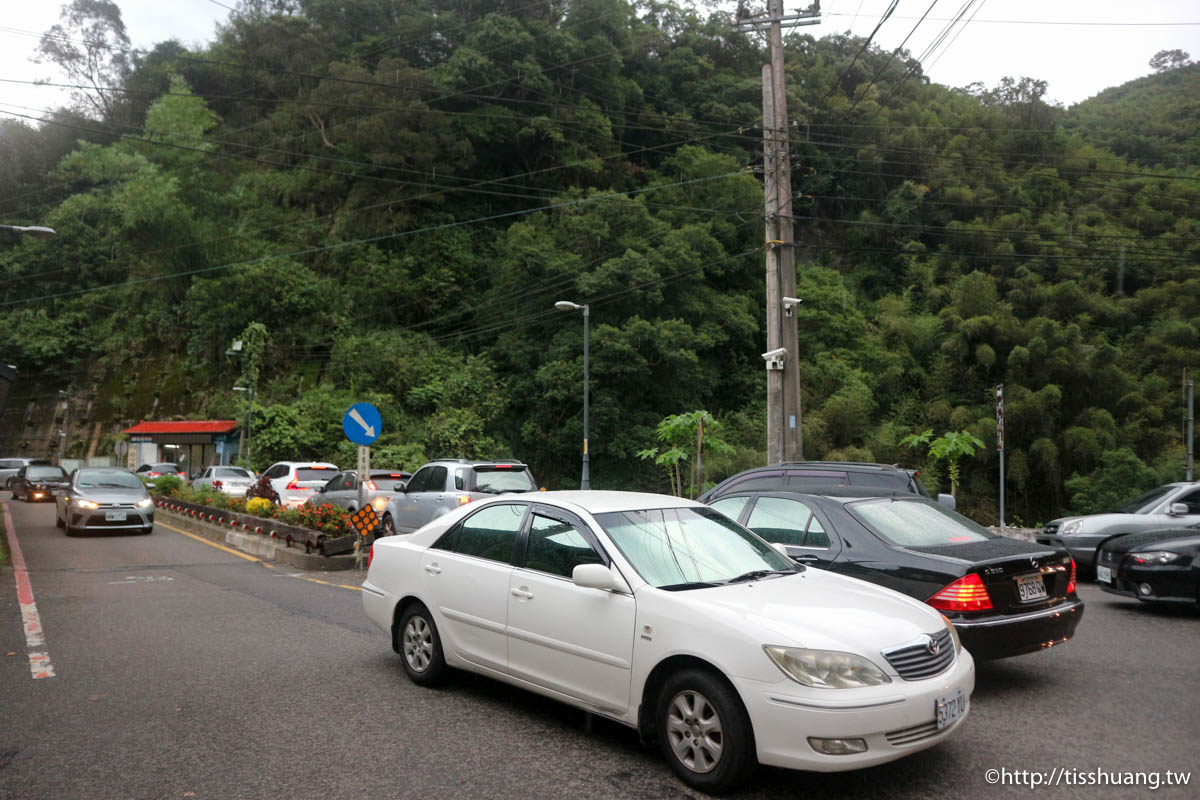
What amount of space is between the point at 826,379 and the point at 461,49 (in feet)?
92.3

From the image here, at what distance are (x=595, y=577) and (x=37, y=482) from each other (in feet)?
123

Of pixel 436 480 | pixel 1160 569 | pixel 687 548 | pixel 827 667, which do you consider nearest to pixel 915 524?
pixel 687 548

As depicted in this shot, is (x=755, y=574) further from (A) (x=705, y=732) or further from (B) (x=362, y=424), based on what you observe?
(B) (x=362, y=424)

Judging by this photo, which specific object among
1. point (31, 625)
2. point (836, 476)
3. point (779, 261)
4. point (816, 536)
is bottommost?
point (31, 625)

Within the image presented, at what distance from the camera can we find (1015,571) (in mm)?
6184

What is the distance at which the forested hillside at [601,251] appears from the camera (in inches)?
1312

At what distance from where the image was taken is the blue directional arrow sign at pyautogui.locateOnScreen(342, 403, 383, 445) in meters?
13.2

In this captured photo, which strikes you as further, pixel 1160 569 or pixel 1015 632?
pixel 1160 569

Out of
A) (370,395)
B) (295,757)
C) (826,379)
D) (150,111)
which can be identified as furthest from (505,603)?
(150,111)

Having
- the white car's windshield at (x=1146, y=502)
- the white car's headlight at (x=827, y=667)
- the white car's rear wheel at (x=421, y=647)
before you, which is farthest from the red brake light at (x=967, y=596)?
the white car's windshield at (x=1146, y=502)

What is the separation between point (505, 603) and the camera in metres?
5.54

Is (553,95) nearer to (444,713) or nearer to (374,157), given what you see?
(374,157)

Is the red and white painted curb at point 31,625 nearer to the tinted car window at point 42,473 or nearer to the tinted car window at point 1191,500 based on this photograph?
the tinted car window at point 1191,500

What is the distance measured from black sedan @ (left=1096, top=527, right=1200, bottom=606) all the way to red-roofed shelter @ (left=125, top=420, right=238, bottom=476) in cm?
4223
